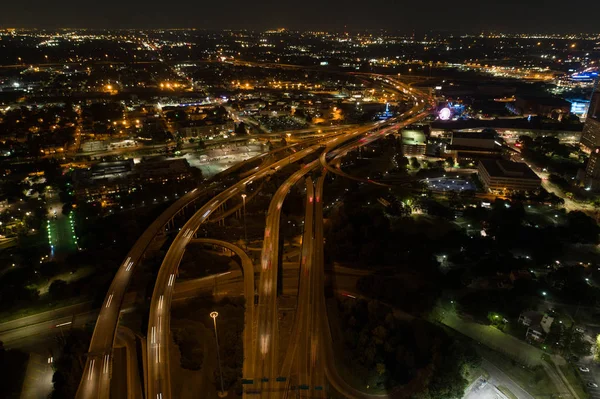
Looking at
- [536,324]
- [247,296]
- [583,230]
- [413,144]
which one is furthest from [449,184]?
[247,296]

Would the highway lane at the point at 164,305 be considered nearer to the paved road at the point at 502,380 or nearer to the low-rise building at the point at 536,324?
the paved road at the point at 502,380

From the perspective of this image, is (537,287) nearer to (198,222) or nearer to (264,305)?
(264,305)

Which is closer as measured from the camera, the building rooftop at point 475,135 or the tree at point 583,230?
the tree at point 583,230

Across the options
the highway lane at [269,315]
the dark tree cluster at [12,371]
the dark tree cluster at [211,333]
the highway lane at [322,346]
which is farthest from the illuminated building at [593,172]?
the dark tree cluster at [12,371]

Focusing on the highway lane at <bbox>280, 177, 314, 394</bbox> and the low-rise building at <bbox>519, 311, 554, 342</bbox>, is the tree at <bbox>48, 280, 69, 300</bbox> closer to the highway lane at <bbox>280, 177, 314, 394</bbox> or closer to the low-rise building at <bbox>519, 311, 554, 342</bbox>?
the highway lane at <bbox>280, 177, 314, 394</bbox>

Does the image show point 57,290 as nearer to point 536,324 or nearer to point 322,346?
point 322,346

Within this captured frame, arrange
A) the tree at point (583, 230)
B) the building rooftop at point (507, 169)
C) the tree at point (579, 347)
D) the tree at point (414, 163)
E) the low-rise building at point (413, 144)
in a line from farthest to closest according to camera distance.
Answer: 1. the low-rise building at point (413, 144)
2. the tree at point (414, 163)
3. the building rooftop at point (507, 169)
4. the tree at point (583, 230)
5. the tree at point (579, 347)

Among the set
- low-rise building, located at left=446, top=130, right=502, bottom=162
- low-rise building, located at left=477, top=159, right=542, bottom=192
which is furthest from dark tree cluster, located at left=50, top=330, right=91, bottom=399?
low-rise building, located at left=446, top=130, right=502, bottom=162

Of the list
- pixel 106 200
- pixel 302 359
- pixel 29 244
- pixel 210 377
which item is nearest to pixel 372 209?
pixel 302 359
